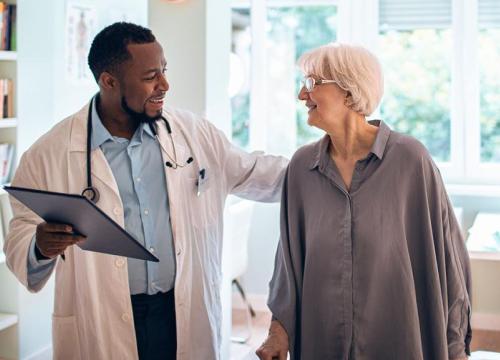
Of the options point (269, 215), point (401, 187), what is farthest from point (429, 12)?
point (401, 187)

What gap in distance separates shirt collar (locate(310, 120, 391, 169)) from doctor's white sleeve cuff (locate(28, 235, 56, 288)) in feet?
2.52

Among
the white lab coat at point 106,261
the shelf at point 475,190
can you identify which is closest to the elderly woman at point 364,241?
the white lab coat at point 106,261

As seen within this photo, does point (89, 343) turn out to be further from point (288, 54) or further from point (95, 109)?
point (288, 54)

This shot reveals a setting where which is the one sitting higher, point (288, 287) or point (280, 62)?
point (280, 62)

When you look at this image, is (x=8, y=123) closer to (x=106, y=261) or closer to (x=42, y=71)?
(x=42, y=71)

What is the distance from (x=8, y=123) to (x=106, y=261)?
1.85 metres

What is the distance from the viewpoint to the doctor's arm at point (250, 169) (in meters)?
2.32

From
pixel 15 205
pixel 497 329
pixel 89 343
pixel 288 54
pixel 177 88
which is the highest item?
pixel 288 54

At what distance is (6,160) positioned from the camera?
3736 mm

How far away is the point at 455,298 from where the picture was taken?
1867 millimetres

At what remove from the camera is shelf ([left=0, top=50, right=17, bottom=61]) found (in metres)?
3.64

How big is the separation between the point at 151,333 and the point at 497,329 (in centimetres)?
359

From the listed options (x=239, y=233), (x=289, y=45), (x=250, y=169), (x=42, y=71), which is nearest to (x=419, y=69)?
(x=289, y=45)

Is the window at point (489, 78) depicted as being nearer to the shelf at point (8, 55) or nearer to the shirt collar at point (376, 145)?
the shelf at point (8, 55)
